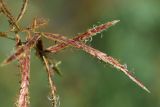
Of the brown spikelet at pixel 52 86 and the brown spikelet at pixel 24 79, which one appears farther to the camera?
the brown spikelet at pixel 52 86

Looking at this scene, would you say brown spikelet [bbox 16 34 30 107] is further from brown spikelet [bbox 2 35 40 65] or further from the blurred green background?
the blurred green background

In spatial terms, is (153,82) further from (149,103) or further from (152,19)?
(152,19)

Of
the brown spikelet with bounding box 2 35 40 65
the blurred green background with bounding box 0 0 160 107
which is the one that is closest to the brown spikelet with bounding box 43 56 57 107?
the brown spikelet with bounding box 2 35 40 65

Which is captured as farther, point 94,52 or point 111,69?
point 111,69

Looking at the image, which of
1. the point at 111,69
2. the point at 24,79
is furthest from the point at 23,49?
the point at 111,69

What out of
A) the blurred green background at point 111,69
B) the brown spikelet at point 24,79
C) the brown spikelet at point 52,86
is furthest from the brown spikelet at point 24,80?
the blurred green background at point 111,69

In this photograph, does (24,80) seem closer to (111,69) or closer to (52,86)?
(52,86)

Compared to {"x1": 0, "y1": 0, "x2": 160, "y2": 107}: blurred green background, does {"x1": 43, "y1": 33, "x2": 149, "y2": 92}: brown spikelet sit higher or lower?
lower

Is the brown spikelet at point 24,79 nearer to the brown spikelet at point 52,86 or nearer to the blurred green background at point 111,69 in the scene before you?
the brown spikelet at point 52,86

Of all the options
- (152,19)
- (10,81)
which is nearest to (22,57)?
(10,81)
